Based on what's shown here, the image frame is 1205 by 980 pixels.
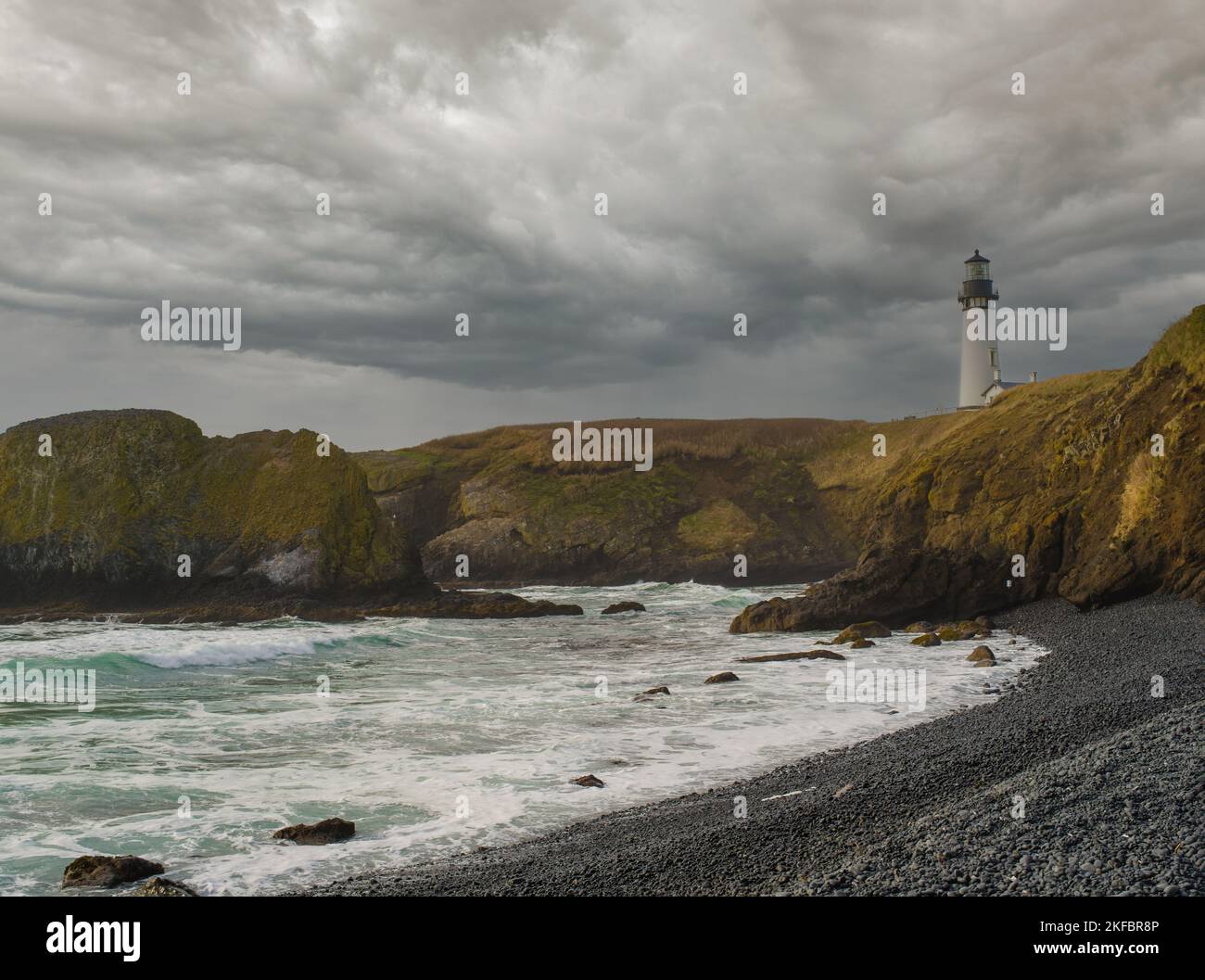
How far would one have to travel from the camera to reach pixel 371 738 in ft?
44.7

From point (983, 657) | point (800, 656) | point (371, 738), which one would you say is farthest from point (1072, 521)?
point (371, 738)

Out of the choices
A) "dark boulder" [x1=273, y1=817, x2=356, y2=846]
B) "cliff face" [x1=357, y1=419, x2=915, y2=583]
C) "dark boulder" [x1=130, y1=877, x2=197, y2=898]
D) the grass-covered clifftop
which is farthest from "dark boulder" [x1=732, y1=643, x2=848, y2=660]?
"cliff face" [x1=357, y1=419, x2=915, y2=583]

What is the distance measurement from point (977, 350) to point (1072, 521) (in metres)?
40.4

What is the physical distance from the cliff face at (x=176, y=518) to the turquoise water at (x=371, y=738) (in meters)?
8.13

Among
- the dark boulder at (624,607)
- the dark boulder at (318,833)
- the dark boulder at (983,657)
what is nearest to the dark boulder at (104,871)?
the dark boulder at (318,833)

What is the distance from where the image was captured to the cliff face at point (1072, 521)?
24266 millimetres

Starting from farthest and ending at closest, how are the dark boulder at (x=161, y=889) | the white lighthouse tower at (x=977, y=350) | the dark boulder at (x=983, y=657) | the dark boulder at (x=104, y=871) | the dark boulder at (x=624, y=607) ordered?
1. the white lighthouse tower at (x=977, y=350)
2. the dark boulder at (x=624, y=607)
3. the dark boulder at (x=983, y=657)
4. the dark boulder at (x=104, y=871)
5. the dark boulder at (x=161, y=889)

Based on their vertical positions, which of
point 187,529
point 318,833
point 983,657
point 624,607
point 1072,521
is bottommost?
point 624,607

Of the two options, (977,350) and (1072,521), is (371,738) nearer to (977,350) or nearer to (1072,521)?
(1072,521)

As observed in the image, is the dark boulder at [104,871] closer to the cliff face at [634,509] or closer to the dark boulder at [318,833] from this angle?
the dark boulder at [318,833]

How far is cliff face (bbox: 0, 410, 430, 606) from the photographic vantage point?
34.3 m
